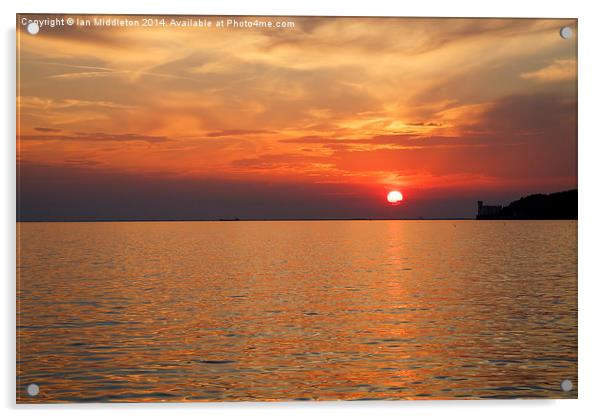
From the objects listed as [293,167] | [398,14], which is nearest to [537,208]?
[293,167]

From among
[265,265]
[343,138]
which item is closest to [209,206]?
[343,138]

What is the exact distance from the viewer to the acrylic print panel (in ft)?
39.3

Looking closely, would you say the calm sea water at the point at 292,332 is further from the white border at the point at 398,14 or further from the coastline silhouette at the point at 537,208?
the coastline silhouette at the point at 537,208

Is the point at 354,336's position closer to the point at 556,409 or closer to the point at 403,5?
the point at 556,409

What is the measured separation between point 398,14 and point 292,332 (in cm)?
778

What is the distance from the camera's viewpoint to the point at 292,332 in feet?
55.8

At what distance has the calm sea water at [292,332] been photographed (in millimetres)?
11961

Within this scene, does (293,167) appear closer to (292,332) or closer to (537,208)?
(292,332)

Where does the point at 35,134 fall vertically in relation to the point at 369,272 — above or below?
above

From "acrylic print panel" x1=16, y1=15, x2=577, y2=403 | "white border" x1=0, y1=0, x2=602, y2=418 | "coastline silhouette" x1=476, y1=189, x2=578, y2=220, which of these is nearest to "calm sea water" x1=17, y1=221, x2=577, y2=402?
"acrylic print panel" x1=16, y1=15, x2=577, y2=403

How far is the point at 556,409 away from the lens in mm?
11469

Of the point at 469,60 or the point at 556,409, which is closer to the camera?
the point at 556,409

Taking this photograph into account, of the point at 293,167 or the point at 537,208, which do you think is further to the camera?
the point at 293,167

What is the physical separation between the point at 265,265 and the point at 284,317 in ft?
53.8
